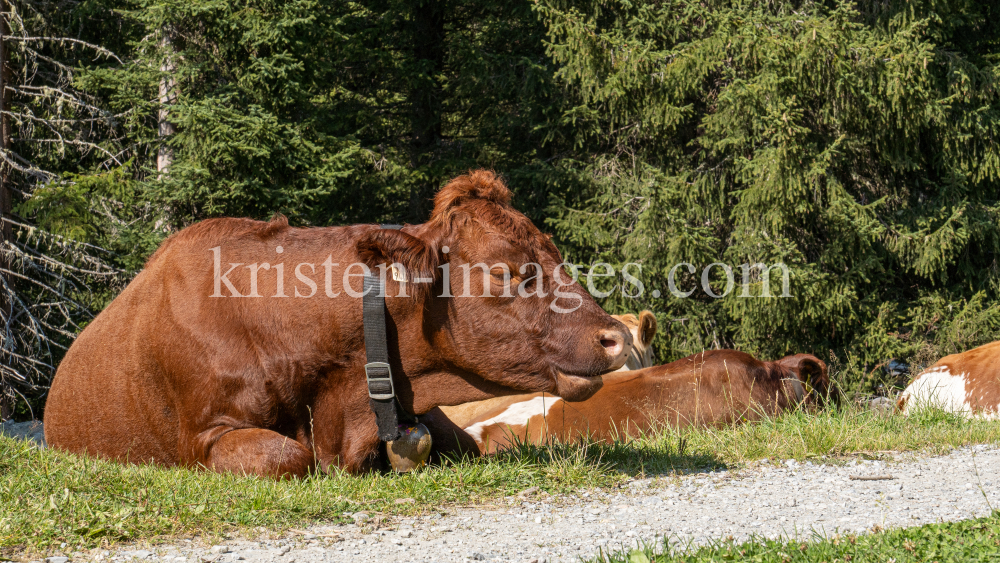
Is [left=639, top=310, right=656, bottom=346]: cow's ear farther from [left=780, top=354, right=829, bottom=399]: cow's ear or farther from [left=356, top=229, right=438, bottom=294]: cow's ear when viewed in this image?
[left=356, top=229, right=438, bottom=294]: cow's ear

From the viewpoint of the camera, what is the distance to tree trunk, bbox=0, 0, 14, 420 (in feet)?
39.3

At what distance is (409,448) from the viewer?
4410 mm

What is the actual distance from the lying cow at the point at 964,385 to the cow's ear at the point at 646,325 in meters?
2.39

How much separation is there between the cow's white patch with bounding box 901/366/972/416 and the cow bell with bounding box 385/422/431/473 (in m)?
5.16

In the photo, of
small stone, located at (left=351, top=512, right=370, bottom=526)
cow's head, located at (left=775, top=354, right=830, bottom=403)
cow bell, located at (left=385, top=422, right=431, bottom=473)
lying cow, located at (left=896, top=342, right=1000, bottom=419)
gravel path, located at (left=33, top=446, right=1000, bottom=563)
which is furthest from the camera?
lying cow, located at (left=896, top=342, right=1000, bottom=419)

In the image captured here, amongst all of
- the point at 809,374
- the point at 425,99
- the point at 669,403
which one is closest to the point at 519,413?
the point at 669,403

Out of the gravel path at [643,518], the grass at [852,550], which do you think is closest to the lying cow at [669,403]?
the gravel path at [643,518]

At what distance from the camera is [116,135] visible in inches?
559

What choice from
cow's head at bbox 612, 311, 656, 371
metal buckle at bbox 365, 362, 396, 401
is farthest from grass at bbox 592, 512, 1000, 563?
cow's head at bbox 612, 311, 656, 371

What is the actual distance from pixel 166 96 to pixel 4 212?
280 centimetres

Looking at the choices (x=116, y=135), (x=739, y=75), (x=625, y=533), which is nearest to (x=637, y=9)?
(x=739, y=75)

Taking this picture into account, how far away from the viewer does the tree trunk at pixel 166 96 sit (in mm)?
12406

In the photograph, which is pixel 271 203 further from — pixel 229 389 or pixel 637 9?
pixel 229 389

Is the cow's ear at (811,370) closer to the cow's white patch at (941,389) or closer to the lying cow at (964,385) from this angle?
the lying cow at (964,385)
